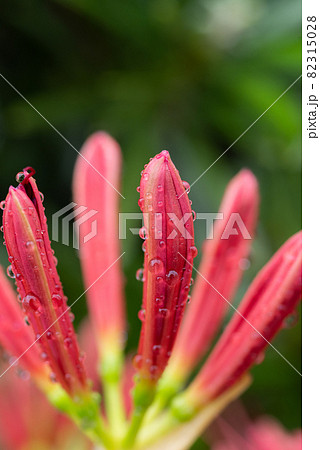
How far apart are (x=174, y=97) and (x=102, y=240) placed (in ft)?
1.02

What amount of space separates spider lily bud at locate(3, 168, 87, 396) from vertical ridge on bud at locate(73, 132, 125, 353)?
7 centimetres

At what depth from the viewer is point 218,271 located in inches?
16.7

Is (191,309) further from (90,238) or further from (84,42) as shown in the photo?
(84,42)

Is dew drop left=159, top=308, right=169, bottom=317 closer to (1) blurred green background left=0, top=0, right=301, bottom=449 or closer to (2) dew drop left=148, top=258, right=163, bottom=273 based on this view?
(2) dew drop left=148, top=258, right=163, bottom=273

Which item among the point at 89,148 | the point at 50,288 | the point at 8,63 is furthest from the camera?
the point at 8,63

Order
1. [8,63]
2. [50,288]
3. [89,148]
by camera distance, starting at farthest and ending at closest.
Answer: [8,63], [89,148], [50,288]

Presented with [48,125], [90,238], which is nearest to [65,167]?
[48,125]

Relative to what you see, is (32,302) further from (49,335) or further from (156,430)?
(156,430)

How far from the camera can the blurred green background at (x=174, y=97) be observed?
25.4 inches

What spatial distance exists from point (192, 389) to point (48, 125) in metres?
0.35

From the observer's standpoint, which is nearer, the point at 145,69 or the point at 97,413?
the point at 97,413

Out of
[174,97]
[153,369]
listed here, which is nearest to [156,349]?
[153,369]

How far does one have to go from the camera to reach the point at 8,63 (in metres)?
0.62

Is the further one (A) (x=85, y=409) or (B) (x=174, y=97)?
(B) (x=174, y=97)
